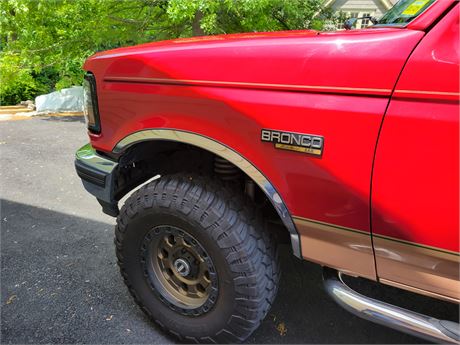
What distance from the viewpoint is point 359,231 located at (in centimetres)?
146

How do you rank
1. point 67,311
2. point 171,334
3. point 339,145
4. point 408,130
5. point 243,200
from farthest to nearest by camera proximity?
point 67,311, point 171,334, point 243,200, point 339,145, point 408,130

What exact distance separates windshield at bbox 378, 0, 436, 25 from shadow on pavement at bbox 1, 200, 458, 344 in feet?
5.52

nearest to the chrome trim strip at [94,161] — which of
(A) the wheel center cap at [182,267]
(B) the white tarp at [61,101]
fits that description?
(A) the wheel center cap at [182,267]

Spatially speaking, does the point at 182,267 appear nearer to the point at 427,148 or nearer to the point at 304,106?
the point at 304,106

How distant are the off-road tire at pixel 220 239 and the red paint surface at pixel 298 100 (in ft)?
1.05

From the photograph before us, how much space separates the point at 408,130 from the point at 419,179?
0.56ft

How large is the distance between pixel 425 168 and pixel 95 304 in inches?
83.8

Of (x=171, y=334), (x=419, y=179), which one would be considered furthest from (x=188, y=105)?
(x=171, y=334)

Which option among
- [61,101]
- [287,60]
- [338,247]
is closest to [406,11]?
[287,60]

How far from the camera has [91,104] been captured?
7.19ft

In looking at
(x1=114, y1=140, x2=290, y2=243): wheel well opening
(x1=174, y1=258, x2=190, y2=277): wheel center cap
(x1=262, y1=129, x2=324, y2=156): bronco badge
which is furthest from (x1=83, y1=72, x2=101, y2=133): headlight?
(x1=262, y1=129, x2=324, y2=156): bronco badge

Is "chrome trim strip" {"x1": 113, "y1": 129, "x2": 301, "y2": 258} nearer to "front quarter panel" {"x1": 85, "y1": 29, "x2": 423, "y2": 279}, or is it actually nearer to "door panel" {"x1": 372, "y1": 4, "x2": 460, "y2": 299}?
"front quarter panel" {"x1": 85, "y1": 29, "x2": 423, "y2": 279}

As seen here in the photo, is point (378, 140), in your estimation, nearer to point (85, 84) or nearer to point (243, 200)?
point (243, 200)

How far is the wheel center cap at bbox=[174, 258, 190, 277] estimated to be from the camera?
201 cm
